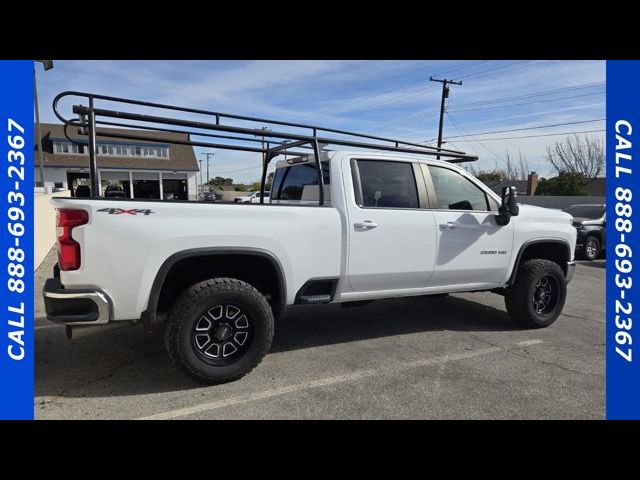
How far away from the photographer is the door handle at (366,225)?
3939 millimetres

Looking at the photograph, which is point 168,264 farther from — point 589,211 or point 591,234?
point 589,211

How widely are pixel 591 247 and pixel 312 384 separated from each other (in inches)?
451

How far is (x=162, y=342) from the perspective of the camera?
4.43 metres

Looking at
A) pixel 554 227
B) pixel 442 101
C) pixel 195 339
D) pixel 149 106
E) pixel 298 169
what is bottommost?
pixel 195 339

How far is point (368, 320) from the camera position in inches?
213

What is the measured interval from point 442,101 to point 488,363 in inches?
1132

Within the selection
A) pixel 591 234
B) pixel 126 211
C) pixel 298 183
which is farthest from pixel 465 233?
pixel 591 234

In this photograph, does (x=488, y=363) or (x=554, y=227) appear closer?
(x=488, y=363)

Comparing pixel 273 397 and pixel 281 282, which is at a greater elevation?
pixel 281 282

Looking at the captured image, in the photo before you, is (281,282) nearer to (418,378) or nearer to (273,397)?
(273,397)

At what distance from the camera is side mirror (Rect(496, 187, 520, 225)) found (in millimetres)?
4594

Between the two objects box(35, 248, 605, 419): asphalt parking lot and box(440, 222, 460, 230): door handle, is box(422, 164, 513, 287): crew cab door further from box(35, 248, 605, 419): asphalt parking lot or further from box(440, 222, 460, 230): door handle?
box(35, 248, 605, 419): asphalt parking lot
